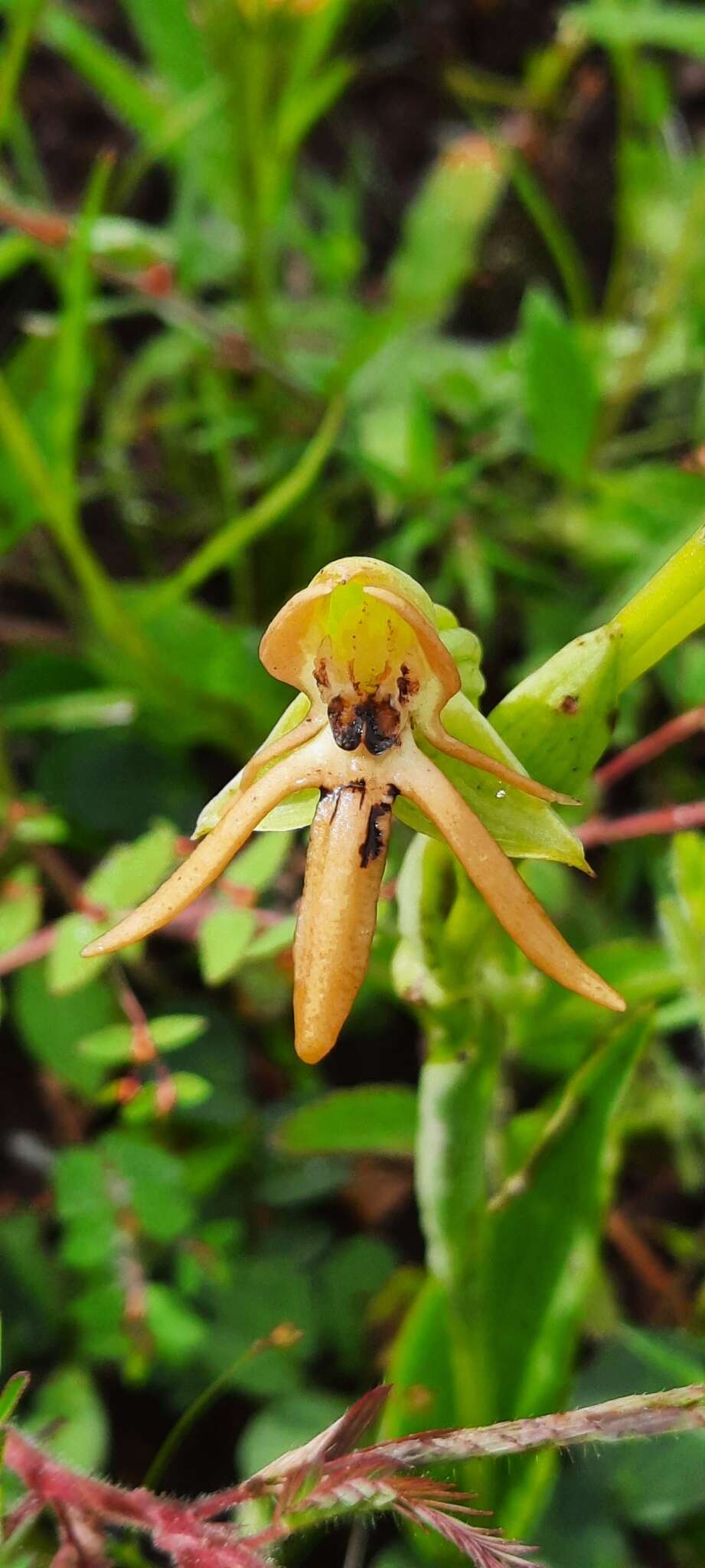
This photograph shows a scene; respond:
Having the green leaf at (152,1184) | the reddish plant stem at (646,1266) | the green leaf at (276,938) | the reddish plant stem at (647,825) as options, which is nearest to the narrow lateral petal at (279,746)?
the green leaf at (276,938)

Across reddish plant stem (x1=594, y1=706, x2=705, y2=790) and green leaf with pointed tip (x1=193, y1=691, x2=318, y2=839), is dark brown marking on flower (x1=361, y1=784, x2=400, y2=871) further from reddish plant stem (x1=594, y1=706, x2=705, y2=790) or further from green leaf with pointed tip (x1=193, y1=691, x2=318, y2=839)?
reddish plant stem (x1=594, y1=706, x2=705, y2=790)

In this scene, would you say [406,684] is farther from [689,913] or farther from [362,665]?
[689,913]

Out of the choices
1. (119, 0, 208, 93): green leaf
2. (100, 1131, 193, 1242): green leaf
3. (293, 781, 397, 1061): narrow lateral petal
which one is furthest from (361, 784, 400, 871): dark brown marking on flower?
(119, 0, 208, 93): green leaf

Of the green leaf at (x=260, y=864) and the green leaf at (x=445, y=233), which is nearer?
the green leaf at (x=260, y=864)

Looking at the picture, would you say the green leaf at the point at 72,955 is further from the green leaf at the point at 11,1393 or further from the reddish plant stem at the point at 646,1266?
the reddish plant stem at the point at 646,1266

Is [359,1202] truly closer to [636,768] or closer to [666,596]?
[636,768]

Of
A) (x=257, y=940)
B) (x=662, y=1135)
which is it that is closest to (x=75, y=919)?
(x=257, y=940)

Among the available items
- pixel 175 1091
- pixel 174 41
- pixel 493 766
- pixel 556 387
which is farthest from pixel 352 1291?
pixel 174 41
